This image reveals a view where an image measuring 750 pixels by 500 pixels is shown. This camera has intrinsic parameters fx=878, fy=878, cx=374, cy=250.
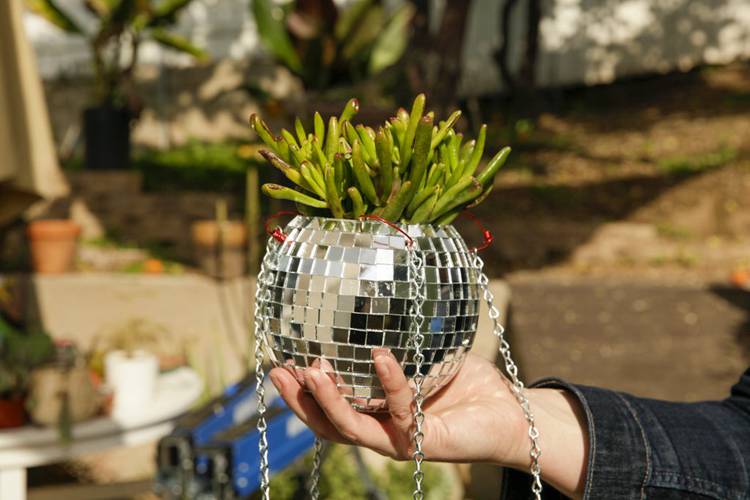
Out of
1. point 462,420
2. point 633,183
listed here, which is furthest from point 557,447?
point 633,183

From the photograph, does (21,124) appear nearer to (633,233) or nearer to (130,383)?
(130,383)

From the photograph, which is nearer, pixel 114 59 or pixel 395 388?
pixel 395 388

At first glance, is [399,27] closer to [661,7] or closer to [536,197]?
[536,197]

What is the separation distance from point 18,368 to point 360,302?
2485mm

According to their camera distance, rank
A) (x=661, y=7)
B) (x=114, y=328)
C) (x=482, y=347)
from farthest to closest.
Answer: (x=661, y=7) < (x=114, y=328) < (x=482, y=347)

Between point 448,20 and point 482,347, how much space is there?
233 centimetres

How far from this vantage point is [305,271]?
1.09m

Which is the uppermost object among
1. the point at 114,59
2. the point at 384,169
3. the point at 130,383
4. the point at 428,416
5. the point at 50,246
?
the point at 114,59

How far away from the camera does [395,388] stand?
3.43 ft

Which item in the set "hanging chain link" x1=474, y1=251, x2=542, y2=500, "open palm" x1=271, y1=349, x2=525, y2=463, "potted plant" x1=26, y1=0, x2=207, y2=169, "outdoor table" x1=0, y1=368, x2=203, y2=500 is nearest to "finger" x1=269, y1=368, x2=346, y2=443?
"open palm" x1=271, y1=349, x2=525, y2=463

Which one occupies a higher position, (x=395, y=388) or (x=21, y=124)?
(x=21, y=124)

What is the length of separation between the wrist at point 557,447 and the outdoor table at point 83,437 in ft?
7.51

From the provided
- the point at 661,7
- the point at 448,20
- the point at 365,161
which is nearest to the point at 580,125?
the point at 661,7

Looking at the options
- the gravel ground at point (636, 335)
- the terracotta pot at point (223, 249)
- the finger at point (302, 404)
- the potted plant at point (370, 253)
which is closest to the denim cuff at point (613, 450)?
the potted plant at point (370, 253)
